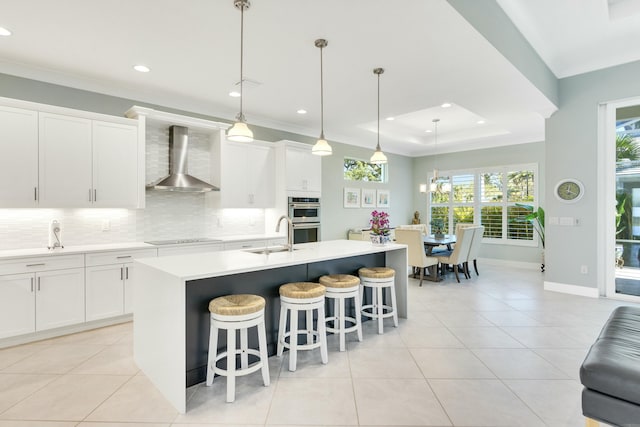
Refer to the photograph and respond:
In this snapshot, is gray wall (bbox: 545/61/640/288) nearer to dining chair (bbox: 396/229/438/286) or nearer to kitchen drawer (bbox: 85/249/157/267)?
dining chair (bbox: 396/229/438/286)

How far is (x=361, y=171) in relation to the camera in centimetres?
756

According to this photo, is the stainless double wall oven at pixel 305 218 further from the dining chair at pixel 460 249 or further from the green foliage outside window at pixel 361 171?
the dining chair at pixel 460 249

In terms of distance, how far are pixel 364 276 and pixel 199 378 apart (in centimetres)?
178

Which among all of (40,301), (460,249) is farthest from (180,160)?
(460,249)

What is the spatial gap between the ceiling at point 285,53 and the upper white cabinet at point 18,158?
0.61 metres

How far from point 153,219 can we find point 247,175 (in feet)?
4.80

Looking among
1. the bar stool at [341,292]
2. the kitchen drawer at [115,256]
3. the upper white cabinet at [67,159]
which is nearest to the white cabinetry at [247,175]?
the upper white cabinet at [67,159]

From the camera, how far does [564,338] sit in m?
3.20

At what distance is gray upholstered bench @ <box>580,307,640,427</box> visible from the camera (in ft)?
4.97

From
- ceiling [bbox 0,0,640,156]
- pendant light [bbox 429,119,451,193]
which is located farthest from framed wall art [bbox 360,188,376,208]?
ceiling [bbox 0,0,640,156]

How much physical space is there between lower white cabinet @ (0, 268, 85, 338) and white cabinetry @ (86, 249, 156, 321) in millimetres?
89

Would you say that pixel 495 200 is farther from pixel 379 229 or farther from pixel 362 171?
pixel 379 229

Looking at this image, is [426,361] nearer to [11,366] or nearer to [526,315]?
[526,315]

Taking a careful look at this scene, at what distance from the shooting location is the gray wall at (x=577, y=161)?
457cm
